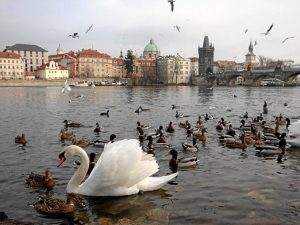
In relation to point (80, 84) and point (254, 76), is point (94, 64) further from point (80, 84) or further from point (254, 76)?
point (254, 76)

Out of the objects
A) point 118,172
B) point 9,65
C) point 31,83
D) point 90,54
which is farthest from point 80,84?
point 118,172

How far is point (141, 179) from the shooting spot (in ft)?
37.5

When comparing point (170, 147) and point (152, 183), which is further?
point (170, 147)

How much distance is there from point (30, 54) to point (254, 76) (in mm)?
93885

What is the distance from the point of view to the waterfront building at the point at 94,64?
540 feet

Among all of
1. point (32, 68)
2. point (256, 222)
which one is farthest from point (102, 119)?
point (32, 68)

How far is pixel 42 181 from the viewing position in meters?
12.3

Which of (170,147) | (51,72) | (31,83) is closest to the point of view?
(170,147)

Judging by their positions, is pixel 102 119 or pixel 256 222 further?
pixel 102 119

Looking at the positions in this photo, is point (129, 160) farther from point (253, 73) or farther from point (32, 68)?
point (32, 68)

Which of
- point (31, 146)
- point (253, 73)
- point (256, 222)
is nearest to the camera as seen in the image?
point (256, 222)

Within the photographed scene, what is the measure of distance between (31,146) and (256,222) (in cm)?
1280

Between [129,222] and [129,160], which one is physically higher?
[129,160]

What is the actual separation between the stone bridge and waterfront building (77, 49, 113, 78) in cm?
4392
